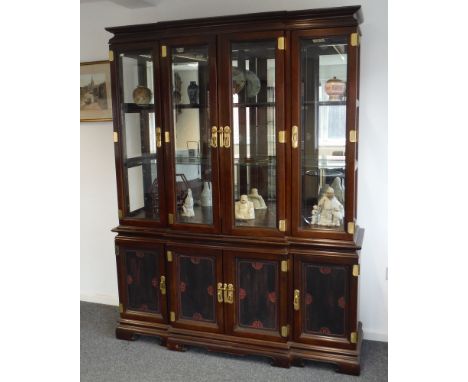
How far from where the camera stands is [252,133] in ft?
9.74

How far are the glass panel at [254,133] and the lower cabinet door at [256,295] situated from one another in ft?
0.81

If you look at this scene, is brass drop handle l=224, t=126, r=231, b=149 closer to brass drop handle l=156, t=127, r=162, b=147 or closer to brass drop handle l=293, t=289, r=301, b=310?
brass drop handle l=156, t=127, r=162, b=147

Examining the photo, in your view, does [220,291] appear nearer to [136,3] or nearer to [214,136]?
[214,136]

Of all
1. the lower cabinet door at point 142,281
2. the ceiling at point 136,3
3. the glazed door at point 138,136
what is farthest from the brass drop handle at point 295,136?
the ceiling at point 136,3

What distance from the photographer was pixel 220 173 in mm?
3000

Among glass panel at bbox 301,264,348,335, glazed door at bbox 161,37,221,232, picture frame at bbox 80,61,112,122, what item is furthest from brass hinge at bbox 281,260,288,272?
picture frame at bbox 80,61,112,122

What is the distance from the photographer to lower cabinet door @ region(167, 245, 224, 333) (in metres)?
3.10

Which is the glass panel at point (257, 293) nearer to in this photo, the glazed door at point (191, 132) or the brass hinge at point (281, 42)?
the glazed door at point (191, 132)

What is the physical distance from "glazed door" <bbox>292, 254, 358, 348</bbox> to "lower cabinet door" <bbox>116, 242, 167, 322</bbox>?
3.23ft

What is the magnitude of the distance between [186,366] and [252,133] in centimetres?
160

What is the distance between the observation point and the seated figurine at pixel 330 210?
2881 millimetres
